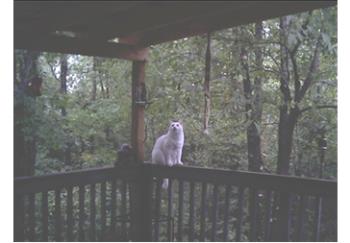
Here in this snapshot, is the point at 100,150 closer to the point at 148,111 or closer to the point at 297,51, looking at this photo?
the point at 148,111


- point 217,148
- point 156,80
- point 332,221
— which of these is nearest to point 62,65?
point 156,80

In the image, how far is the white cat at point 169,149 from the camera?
12.8 ft

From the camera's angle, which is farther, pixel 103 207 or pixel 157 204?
pixel 157 204

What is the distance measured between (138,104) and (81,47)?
75 cm

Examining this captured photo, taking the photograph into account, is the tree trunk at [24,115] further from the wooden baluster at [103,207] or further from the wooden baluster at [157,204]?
the wooden baluster at [157,204]

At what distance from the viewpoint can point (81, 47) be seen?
10.5ft

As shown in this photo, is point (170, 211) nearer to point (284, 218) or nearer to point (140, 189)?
point (140, 189)

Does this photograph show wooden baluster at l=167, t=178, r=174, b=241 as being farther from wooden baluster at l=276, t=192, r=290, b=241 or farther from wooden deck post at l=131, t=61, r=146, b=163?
wooden baluster at l=276, t=192, r=290, b=241

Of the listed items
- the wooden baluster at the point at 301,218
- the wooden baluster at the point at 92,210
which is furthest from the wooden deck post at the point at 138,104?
the wooden baluster at the point at 301,218

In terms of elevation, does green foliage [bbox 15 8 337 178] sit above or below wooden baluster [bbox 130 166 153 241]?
above

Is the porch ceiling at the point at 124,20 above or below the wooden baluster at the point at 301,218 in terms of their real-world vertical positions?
above

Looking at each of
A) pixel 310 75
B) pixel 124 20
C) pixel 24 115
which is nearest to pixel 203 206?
pixel 124 20

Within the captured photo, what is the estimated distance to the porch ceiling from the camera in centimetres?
244

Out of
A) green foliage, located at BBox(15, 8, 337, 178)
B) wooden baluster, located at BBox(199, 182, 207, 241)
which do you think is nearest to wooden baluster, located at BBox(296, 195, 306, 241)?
wooden baluster, located at BBox(199, 182, 207, 241)
